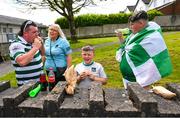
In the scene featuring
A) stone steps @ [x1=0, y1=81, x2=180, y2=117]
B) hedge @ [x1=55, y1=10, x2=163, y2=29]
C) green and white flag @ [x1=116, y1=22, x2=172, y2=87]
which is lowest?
stone steps @ [x1=0, y1=81, x2=180, y2=117]

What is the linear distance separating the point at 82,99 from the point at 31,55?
5.29 ft

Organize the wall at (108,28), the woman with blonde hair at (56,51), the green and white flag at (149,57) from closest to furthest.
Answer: the green and white flag at (149,57), the woman with blonde hair at (56,51), the wall at (108,28)

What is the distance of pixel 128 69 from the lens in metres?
3.74

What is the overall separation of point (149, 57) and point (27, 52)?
1.58 metres

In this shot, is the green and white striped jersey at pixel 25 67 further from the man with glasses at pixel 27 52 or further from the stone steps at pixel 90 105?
the stone steps at pixel 90 105

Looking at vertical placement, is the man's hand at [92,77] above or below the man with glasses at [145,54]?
below

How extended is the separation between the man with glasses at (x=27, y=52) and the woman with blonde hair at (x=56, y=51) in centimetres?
163

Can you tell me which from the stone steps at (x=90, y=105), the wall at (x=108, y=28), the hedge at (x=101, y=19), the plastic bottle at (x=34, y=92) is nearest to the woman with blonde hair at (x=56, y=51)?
the plastic bottle at (x=34, y=92)

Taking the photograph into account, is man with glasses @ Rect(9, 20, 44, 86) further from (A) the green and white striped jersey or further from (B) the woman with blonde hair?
(B) the woman with blonde hair

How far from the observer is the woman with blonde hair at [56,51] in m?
5.93

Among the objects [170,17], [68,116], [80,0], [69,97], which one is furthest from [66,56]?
[170,17]

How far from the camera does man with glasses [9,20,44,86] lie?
3910mm

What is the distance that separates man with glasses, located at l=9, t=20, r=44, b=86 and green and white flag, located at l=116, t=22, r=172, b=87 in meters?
1.27

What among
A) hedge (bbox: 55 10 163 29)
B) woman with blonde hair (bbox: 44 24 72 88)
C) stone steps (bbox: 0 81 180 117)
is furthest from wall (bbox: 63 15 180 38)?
stone steps (bbox: 0 81 180 117)
